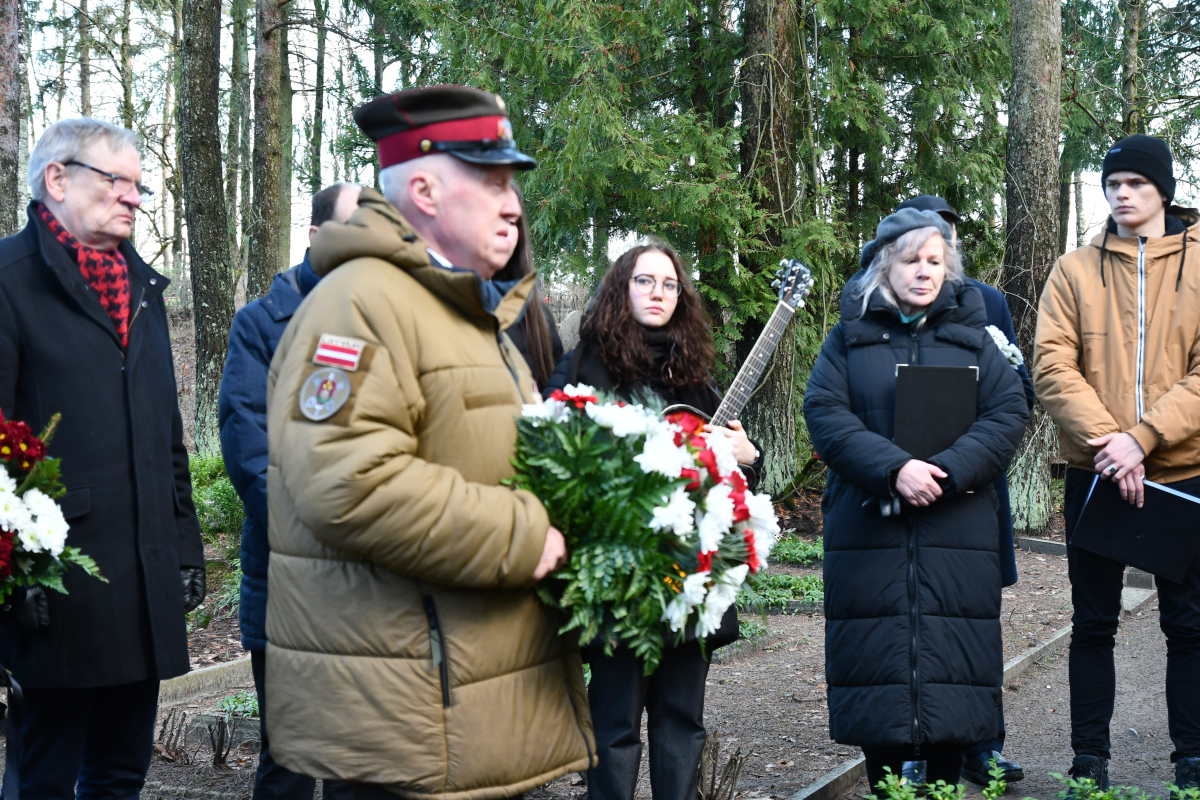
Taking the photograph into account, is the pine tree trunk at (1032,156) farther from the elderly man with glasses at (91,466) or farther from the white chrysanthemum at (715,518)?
the elderly man with glasses at (91,466)

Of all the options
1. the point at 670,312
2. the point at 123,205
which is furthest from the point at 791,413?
the point at 123,205

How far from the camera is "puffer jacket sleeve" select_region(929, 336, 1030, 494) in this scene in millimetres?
3924

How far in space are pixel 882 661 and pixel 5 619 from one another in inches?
113

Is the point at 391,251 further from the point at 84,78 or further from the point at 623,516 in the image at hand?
the point at 84,78

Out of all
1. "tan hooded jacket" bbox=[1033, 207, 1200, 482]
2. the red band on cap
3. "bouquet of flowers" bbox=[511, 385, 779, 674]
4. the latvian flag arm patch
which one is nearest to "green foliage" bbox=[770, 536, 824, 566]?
"tan hooded jacket" bbox=[1033, 207, 1200, 482]

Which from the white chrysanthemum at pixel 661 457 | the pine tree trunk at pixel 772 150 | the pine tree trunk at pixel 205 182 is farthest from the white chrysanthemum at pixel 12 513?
the pine tree trunk at pixel 205 182

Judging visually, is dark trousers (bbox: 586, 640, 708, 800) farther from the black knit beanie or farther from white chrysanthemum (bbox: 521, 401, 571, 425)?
the black knit beanie

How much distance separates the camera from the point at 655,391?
4.04m

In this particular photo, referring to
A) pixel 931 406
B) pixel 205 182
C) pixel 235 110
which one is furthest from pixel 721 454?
pixel 235 110

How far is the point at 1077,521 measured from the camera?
15.1 feet

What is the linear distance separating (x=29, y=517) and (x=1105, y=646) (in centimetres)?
407

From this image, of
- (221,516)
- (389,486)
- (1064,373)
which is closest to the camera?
(389,486)

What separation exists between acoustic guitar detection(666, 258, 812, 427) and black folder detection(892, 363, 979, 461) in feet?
1.61

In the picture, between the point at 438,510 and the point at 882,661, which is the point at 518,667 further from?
the point at 882,661
